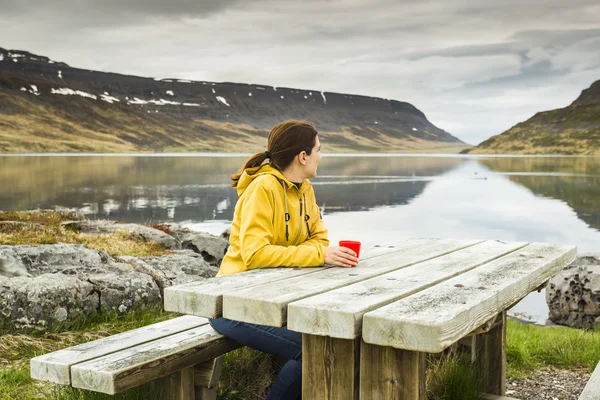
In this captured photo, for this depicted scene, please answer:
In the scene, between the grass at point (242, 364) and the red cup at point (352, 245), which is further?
the grass at point (242, 364)

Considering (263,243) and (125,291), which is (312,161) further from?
(125,291)

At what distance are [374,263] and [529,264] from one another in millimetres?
900

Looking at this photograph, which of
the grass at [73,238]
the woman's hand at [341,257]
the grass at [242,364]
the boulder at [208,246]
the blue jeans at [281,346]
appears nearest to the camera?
the blue jeans at [281,346]

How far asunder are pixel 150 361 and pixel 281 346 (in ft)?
2.11

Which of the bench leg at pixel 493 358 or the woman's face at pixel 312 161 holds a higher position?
the woman's face at pixel 312 161

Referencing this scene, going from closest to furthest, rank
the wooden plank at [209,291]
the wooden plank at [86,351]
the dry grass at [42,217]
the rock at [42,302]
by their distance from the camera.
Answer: the wooden plank at [209,291]
the wooden plank at [86,351]
the rock at [42,302]
the dry grass at [42,217]

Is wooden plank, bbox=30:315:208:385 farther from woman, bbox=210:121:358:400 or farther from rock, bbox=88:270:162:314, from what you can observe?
rock, bbox=88:270:162:314

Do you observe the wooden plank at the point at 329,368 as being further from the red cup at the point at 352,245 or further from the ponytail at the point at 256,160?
the ponytail at the point at 256,160

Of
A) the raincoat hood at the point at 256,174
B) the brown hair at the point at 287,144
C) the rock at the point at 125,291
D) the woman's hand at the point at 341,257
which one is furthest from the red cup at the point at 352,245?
the rock at the point at 125,291

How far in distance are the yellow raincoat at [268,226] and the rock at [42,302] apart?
6.34 ft

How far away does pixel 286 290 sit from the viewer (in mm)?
2934

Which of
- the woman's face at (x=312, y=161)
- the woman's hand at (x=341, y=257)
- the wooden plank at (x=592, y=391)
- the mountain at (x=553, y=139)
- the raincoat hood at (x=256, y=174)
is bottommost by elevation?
the wooden plank at (x=592, y=391)

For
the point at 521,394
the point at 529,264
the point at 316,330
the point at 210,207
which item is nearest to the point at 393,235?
the point at 210,207

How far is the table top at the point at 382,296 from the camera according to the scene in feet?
8.07
